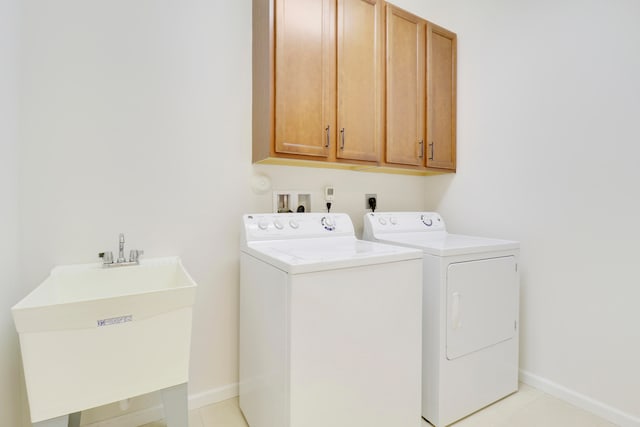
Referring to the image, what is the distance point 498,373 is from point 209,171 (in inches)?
78.9

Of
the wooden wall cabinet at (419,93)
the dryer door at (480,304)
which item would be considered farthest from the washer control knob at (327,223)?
the dryer door at (480,304)

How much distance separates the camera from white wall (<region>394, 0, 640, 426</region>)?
1.49 meters

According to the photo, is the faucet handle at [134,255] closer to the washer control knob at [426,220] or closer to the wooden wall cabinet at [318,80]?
the wooden wall cabinet at [318,80]

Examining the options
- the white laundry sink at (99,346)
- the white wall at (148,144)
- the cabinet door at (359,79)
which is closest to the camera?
the white laundry sink at (99,346)

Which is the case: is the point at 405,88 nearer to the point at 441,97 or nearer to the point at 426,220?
the point at 441,97

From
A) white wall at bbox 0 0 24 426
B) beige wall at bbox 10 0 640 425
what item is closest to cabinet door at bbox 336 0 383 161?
beige wall at bbox 10 0 640 425

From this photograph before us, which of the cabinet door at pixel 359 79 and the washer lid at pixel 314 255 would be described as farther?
the cabinet door at pixel 359 79

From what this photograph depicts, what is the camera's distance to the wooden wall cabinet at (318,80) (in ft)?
5.00

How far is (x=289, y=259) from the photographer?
118 cm

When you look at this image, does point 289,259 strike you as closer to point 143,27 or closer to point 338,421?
point 338,421

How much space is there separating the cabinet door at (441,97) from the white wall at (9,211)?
2.17 metres

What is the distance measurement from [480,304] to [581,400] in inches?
31.6

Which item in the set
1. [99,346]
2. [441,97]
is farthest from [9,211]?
[441,97]

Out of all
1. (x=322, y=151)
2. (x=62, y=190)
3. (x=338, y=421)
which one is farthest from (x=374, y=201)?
(x=62, y=190)
